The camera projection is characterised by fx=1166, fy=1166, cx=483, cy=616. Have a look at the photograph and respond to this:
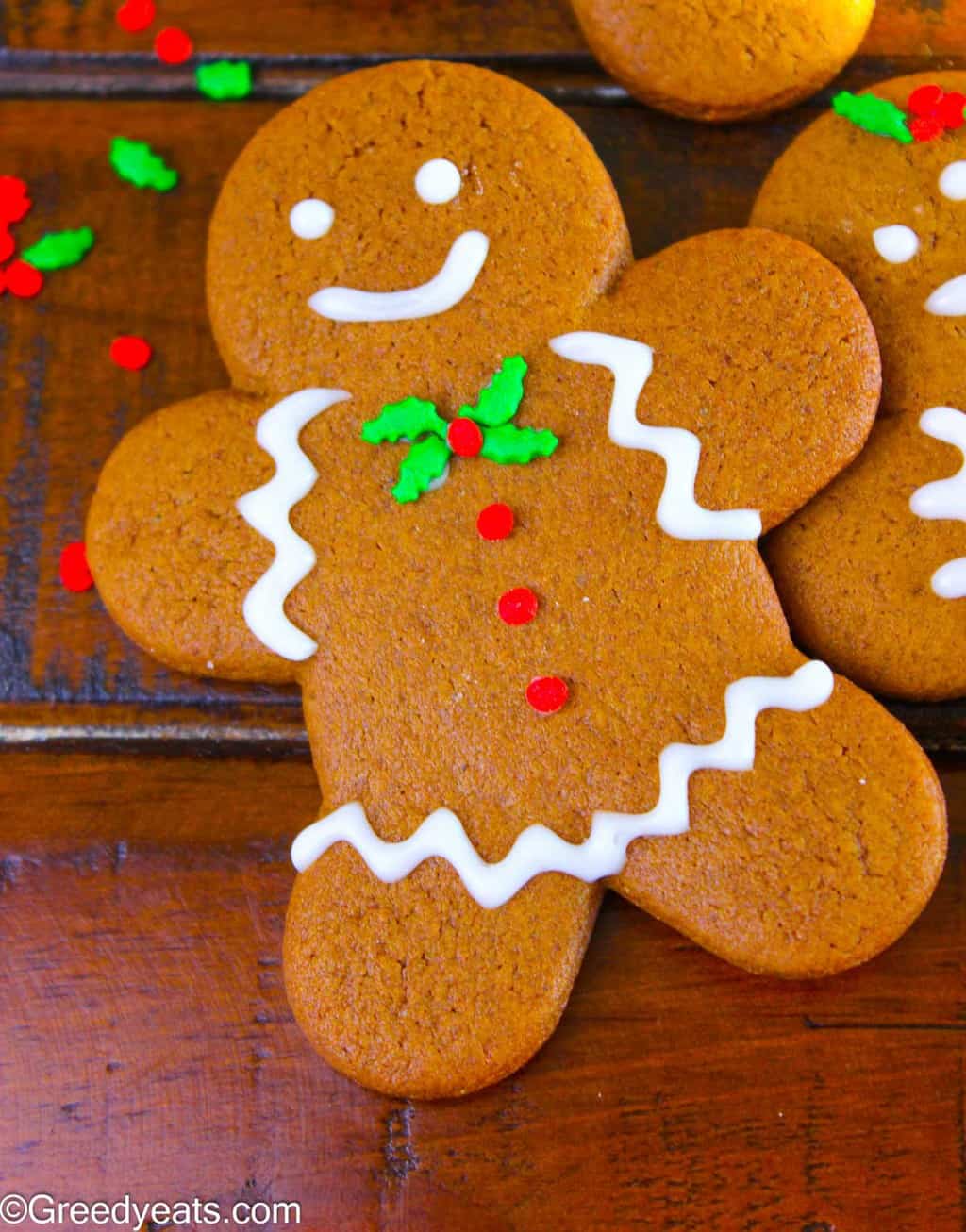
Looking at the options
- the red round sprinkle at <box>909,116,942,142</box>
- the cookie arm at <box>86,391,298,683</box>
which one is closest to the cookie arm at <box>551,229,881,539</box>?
the red round sprinkle at <box>909,116,942,142</box>

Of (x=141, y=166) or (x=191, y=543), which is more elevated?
(x=141, y=166)

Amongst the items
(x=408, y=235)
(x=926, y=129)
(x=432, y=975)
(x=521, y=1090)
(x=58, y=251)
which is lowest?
(x=521, y=1090)

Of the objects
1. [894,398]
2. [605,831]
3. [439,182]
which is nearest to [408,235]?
[439,182]

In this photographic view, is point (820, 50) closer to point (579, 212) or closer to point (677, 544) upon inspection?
point (579, 212)

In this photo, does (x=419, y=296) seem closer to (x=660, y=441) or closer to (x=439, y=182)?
(x=439, y=182)

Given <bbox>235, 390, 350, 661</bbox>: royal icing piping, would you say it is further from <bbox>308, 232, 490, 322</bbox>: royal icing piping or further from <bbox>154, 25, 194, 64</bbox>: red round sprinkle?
<bbox>154, 25, 194, 64</bbox>: red round sprinkle

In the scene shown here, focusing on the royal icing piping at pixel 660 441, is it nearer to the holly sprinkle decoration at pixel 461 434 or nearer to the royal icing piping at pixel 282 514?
the holly sprinkle decoration at pixel 461 434
